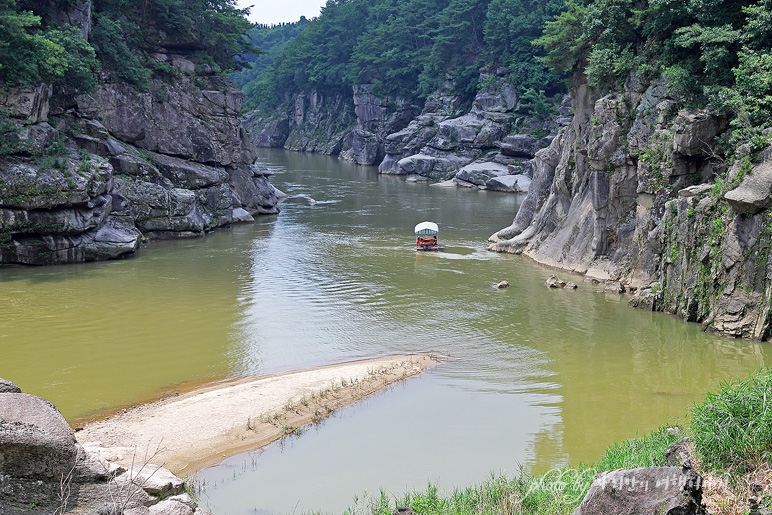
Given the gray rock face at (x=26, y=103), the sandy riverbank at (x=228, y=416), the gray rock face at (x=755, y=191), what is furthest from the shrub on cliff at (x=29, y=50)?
the gray rock face at (x=755, y=191)

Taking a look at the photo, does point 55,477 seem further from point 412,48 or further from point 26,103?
point 412,48

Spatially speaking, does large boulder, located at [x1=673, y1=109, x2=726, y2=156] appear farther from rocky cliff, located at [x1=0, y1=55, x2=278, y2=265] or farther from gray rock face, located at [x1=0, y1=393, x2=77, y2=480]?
rocky cliff, located at [x1=0, y1=55, x2=278, y2=265]

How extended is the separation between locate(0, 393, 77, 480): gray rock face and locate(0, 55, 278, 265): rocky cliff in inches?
916

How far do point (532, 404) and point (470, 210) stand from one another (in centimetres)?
3662

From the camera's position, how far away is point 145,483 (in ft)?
29.8

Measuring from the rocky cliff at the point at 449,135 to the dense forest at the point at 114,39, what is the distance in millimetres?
27765

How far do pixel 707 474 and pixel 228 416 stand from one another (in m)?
9.51

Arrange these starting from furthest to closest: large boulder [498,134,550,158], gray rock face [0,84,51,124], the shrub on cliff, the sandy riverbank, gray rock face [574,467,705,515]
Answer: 1. large boulder [498,134,550,158]
2. gray rock face [0,84,51,124]
3. the shrub on cliff
4. the sandy riverbank
5. gray rock face [574,467,705,515]

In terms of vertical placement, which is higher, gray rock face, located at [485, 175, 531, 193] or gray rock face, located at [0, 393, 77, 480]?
gray rock face, located at [485, 175, 531, 193]

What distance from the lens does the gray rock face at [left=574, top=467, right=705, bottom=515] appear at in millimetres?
6840

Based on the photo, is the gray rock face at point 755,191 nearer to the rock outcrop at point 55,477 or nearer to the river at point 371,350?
the river at point 371,350

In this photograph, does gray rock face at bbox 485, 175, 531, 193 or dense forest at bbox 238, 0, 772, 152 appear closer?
dense forest at bbox 238, 0, 772, 152

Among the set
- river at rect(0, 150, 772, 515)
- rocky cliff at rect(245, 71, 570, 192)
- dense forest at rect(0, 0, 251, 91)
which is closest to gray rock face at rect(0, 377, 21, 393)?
river at rect(0, 150, 772, 515)

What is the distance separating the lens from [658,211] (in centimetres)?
2436
